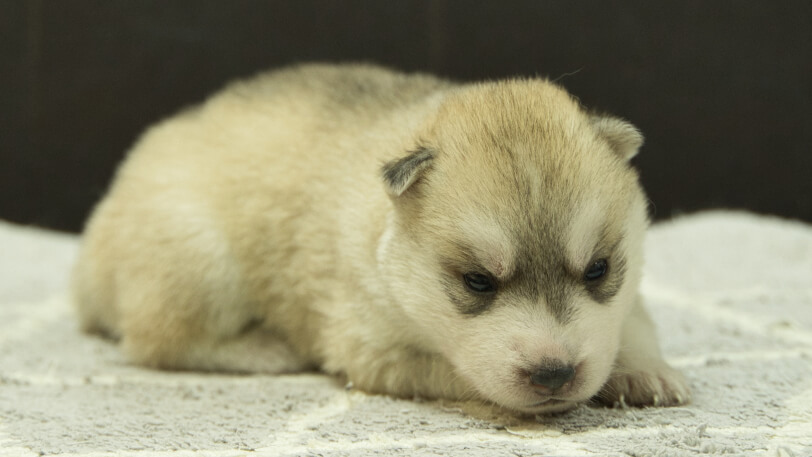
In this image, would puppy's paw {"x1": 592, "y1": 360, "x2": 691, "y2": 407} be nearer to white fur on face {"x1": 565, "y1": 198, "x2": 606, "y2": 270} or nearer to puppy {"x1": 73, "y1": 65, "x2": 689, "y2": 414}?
puppy {"x1": 73, "y1": 65, "x2": 689, "y2": 414}

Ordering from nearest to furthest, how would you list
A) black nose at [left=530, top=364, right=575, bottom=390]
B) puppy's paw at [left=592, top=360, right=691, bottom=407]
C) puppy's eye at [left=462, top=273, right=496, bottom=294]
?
black nose at [left=530, top=364, right=575, bottom=390] → puppy's eye at [left=462, top=273, right=496, bottom=294] → puppy's paw at [left=592, top=360, right=691, bottom=407]

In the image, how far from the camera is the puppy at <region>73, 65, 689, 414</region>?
187 cm

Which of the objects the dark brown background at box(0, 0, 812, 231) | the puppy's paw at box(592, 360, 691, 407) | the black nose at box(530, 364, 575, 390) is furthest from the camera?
the dark brown background at box(0, 0, 812, 231)

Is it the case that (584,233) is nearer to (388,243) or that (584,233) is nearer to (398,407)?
(388,243)

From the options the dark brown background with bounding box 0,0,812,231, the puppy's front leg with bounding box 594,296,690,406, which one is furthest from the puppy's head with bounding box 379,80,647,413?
the dark brown background with bounding box 0,0,812,231

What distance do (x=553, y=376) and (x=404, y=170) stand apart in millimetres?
600

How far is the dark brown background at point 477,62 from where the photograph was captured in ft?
14.2

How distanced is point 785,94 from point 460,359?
10.7ft

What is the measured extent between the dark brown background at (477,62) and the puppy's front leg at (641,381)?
7.64 ft

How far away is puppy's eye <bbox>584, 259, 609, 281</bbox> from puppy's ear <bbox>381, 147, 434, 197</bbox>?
1.52ft

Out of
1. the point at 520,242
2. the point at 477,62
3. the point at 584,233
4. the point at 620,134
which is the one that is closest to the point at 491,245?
the point at 520,242

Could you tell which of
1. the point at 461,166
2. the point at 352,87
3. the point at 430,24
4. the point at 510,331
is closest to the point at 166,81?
the point at 430,24

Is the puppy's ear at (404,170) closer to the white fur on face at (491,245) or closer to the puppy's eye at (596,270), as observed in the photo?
the white fur on face at (491,245)

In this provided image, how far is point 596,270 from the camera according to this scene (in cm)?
195
